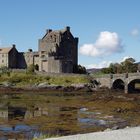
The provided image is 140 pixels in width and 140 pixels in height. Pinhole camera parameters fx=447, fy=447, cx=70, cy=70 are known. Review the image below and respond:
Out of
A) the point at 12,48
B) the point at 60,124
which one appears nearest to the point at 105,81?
the point at 12,48

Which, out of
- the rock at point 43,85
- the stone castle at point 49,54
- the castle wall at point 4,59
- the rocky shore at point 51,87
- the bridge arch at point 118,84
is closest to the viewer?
the rocky shore at point 51,87

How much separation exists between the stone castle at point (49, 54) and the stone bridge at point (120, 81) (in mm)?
15170

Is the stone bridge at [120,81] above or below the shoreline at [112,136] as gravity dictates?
above

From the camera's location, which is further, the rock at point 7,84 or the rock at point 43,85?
the rock at point 7,84

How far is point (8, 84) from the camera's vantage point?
279ft

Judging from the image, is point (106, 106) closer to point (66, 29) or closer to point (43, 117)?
point (43, 117)

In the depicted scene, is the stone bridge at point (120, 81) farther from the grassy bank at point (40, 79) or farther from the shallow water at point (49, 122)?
the shallow water at point (49, 122)

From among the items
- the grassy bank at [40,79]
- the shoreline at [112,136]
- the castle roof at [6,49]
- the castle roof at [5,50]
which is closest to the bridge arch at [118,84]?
the grassy bank at [40,79]

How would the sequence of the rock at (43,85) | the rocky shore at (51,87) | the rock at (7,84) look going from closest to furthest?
the rocky shore at (51,87), the rock at (43,85), the rock at (7,84)

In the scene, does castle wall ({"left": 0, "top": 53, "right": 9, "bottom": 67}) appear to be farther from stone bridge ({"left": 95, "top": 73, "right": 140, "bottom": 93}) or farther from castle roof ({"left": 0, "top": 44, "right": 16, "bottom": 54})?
stone bridge ({"left": 95, "top": 73, "right": 140, "bottom": 93})

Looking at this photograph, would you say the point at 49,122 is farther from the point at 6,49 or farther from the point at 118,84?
the point at 6,49

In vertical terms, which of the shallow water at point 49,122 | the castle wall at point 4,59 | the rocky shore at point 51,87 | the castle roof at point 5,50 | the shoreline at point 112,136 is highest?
the castle roof at point 5,50

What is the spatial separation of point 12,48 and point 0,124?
243ft

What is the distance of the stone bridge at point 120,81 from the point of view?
77562 millimetres
